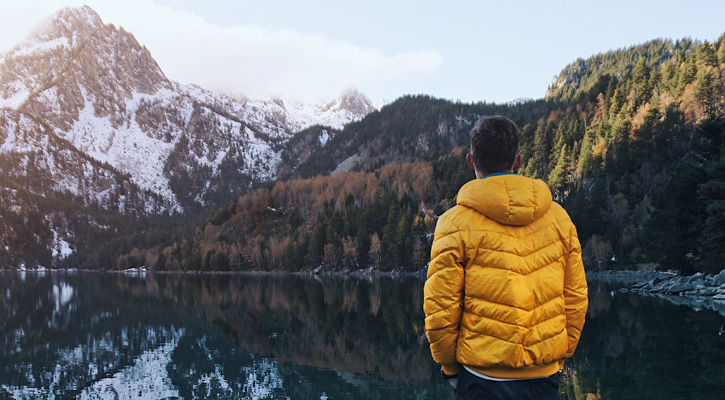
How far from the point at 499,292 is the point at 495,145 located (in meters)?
1.17

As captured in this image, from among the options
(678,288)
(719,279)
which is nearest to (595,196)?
(678,288)

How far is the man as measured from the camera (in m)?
3.72

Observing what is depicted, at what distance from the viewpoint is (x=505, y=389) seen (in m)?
3.73

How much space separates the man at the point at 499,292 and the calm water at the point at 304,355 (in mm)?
11411

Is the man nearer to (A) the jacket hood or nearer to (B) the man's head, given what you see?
(A) the jacket hood

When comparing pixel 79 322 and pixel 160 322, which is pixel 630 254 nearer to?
pixel 160 322

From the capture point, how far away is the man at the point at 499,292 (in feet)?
12.2

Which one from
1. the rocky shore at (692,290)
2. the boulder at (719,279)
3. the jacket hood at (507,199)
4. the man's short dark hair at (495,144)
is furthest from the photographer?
the boulder at (719,279)

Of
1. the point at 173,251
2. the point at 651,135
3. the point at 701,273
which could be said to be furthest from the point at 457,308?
the point at 173,251

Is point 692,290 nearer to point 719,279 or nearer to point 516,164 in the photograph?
point 719,279

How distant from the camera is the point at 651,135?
276 ft

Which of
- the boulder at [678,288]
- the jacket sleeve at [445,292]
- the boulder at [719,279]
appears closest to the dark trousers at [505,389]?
the jacket sleeve at [445,292]

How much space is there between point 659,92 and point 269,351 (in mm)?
97641

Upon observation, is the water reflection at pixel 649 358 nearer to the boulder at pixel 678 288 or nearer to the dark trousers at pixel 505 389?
the dark trousers at pixel 505 389
